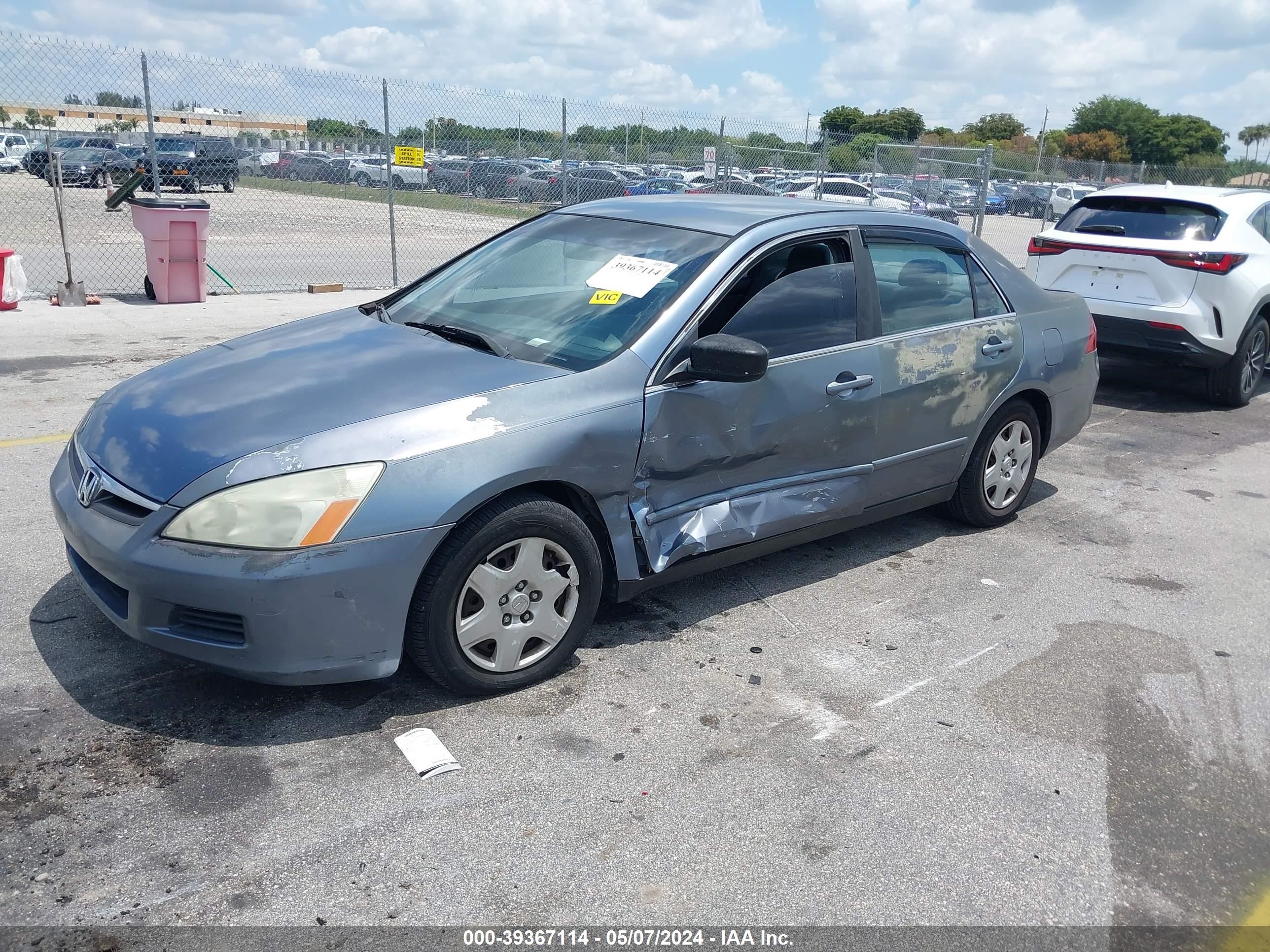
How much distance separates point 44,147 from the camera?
1867cm

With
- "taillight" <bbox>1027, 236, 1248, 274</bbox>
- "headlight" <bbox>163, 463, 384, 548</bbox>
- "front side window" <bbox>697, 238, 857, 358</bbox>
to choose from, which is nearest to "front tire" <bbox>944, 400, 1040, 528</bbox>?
"front side window" <bbox>697, 238, 857, 358</bbox>

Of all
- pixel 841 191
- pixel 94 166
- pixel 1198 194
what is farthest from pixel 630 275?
pixel 94 166

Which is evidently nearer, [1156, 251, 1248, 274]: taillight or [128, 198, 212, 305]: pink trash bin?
[1156, 251, 1248, 274]: taillight

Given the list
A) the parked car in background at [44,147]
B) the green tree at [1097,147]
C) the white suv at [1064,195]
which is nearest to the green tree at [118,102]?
the parked car in background at [44,147]

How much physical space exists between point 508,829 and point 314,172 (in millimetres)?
19279

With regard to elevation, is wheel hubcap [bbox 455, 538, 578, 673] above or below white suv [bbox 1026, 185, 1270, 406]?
below

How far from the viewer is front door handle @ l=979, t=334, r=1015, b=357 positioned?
16.7ft

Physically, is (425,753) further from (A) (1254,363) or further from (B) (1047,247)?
(A) (1254,363)

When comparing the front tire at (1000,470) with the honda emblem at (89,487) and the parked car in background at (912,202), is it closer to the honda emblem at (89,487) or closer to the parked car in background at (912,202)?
the honda emblem at (89,487)

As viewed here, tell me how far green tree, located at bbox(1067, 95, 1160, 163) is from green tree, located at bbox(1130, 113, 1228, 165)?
9.4 inches

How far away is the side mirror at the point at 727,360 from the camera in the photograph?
3.71 meters

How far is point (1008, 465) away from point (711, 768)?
3.00m

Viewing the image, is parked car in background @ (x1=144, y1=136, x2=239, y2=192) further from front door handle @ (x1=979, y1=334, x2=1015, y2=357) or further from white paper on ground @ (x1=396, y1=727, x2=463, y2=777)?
white paper on ground @ (x1=396, y1=727, x2=463, y2=777)

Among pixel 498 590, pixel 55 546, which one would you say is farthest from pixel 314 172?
pixel 498 590
